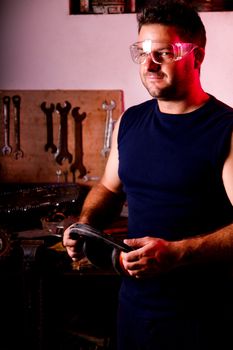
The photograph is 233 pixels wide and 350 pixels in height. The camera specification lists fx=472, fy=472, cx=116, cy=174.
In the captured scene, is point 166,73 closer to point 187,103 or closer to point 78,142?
point 187,103

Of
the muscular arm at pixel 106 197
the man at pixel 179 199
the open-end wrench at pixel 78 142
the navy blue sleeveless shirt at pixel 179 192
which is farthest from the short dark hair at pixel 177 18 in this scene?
the open-end wrench at pixel 78 142

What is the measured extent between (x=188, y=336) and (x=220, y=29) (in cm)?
188

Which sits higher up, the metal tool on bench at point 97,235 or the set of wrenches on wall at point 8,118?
the set of wrenches on wall at point 8,118

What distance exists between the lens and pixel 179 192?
Result: 5.09ft

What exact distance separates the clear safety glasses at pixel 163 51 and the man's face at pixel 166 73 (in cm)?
1

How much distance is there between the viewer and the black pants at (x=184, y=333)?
155 cm

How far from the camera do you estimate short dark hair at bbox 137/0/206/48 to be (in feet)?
5.31

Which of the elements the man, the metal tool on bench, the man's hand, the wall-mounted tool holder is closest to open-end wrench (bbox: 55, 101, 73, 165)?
the wall-mounted tool holder

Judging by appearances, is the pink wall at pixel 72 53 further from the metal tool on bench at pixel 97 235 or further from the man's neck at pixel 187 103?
the metal tool on bench at pixel 97 235

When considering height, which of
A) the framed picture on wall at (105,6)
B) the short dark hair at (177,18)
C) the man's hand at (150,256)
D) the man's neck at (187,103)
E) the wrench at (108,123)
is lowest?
the man's hand at (150,256)

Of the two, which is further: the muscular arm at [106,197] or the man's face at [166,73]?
the muscular arm at [106,197]

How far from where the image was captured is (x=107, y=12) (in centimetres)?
286

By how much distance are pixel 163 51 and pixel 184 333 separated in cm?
95

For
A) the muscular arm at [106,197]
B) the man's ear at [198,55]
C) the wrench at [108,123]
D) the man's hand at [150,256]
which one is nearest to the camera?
the man's hand at [150,256]
